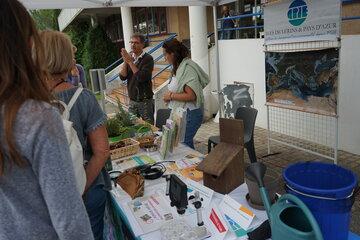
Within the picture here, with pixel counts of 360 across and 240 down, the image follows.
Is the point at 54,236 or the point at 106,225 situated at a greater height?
the point at 54,236

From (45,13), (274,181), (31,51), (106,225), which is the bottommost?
(106,225)

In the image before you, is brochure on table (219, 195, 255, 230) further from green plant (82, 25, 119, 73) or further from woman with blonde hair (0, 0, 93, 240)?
green plant (82, 25, 119, 73)

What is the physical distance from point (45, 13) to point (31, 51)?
65.6 ft

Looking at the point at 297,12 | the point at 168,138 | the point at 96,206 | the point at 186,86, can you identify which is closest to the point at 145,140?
the point at 168,138

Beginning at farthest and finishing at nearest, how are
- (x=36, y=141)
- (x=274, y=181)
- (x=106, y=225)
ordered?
(x=106, y=225), (x=274, y=181), (x=36, y=141)

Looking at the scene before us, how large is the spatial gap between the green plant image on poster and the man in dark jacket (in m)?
1.47

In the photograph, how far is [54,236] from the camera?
2.82ft

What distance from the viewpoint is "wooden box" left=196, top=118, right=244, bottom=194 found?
5.37 feet

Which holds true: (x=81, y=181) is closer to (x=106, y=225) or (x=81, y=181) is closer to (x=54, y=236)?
(x=54, y=236)

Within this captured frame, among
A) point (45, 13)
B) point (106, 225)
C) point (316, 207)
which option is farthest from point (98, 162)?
point (45, 13)

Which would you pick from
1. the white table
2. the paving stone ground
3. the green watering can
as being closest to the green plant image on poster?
the paving stone ground

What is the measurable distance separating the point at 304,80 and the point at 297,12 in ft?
2.33

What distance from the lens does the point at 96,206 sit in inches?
64.3

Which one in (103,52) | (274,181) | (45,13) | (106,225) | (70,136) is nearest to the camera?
(70,136)
